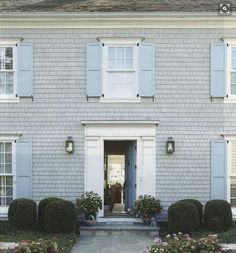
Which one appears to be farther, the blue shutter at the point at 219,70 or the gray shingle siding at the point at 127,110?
the gray shingle siding at the point at 127,110

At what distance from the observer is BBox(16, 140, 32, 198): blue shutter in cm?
1495

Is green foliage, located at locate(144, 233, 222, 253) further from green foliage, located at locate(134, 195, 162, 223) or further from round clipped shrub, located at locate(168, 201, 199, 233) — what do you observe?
green foliage, located at locate(134, 195, 162, 223)

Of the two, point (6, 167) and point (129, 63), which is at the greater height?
point (129, 63)

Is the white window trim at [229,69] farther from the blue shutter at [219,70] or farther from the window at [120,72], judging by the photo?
the window at [120,72]

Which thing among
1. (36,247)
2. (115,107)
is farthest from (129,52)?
(36,247)

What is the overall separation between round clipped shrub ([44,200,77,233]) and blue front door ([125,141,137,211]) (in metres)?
2.66

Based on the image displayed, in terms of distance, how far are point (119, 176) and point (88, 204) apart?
17.1 ft

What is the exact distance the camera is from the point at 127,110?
15.0 meters

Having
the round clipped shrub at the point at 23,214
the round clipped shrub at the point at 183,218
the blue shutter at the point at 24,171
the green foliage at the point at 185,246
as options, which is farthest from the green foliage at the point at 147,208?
the green foliage at the point at 185,246

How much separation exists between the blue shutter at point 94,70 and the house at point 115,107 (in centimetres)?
12

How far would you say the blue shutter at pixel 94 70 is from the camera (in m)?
14.9

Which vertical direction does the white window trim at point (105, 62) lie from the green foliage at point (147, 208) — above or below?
above

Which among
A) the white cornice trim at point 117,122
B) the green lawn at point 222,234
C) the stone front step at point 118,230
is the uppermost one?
the white cornice trim at point 117,122

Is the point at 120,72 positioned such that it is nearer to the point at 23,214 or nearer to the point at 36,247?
the point at 23,214
